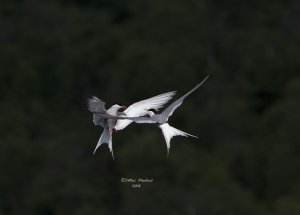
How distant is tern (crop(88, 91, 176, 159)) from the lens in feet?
39.9

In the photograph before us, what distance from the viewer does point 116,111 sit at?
12.6 m

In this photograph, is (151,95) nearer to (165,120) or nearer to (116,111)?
(116,111)

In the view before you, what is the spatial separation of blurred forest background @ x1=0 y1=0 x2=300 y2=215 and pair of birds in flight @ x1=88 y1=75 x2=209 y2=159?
2174cm

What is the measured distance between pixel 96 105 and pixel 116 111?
0.43 metres

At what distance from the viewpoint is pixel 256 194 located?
44.2 metres

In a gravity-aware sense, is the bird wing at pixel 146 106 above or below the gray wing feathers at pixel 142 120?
below

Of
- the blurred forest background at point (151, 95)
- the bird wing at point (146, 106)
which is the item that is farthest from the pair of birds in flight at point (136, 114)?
the blurred forest background at point (151, 95)

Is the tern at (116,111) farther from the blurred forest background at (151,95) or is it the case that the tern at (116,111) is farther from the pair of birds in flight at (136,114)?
the blurred forest background at (151,95)

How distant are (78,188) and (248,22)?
25010 millimetres

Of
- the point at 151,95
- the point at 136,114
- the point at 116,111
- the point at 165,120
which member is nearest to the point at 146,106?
the point at 136,114

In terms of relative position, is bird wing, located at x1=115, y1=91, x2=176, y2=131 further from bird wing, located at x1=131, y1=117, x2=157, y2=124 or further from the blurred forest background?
the blurred forest background

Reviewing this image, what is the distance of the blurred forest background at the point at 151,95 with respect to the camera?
40.4 meters

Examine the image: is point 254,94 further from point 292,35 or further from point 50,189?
point 50,189

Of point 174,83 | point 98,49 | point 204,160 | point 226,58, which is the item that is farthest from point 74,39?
point 204,160
